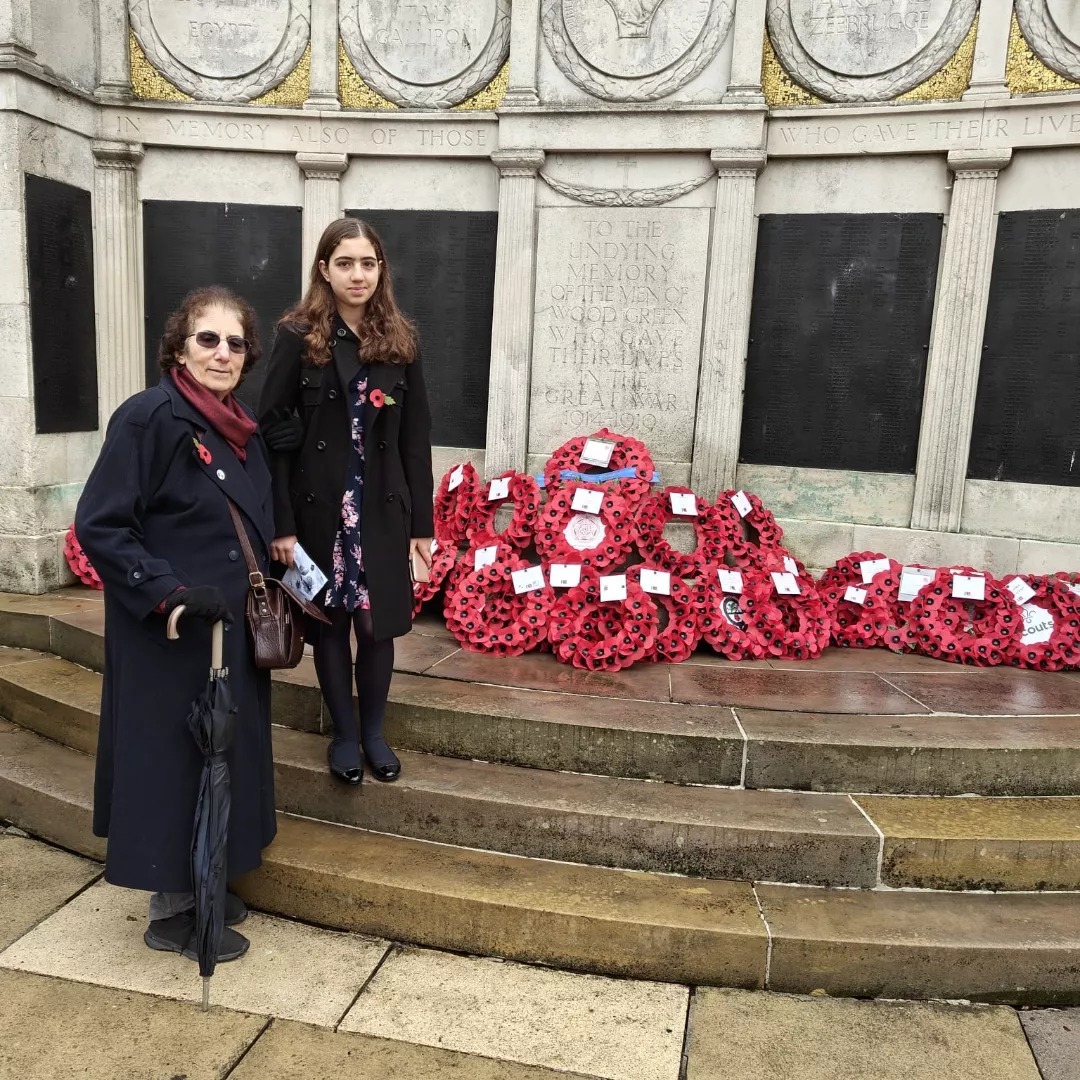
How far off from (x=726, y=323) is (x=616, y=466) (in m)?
1.12

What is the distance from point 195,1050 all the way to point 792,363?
465cm

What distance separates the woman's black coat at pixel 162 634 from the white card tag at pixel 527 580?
6.74 ft

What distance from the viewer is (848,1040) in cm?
243

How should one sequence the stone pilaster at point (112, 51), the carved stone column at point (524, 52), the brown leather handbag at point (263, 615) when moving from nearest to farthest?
the brown leather handbag at point (263, 615)
the carved stone column at point (524, 52)
the stone pilaster at point (112, 51)

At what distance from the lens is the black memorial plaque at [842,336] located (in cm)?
525

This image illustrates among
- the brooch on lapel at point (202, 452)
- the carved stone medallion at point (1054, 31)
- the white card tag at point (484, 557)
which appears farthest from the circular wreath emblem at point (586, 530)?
the carved stone medallion at point (1054, 31)

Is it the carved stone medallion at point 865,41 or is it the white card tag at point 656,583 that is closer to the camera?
the white card tag at point 656,583

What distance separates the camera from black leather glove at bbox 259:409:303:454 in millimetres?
2801

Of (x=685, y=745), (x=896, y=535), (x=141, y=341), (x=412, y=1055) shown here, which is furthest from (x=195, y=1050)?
(x=141, y=341)

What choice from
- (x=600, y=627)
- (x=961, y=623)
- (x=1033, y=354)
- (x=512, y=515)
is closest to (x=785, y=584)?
(x=961, y=623)

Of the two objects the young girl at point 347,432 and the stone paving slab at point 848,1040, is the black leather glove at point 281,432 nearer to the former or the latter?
the young girl at point 347,432

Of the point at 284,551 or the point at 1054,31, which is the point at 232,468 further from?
the point at 1054,31

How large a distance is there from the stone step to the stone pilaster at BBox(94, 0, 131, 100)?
4.95m

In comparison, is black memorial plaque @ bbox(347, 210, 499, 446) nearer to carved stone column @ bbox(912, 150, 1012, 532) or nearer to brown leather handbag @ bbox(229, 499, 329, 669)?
carved stone column @ bbox(912, 150, 1012, 532)
